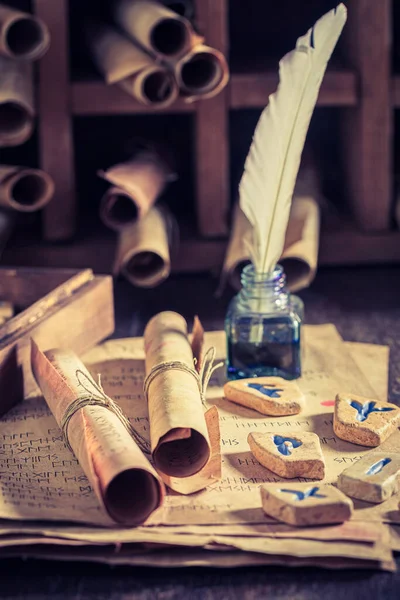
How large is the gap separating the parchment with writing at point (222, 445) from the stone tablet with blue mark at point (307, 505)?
Result: 0.02 m

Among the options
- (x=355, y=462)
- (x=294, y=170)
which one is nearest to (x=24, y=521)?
(x=355, y=462)

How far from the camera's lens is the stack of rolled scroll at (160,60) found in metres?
1.77

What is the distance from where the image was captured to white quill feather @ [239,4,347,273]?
1338 mm

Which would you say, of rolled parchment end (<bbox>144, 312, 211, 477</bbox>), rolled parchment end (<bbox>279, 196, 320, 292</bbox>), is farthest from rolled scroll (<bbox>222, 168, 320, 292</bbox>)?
rolled parchment end (<bbox>144, 312, 211, 477</bbox>)

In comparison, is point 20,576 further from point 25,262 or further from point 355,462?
point 25,262

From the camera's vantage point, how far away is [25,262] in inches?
77.6

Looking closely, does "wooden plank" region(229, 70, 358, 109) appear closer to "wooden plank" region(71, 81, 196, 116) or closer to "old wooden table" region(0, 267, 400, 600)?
"wooden plank" region(71, 81, 196, 116)

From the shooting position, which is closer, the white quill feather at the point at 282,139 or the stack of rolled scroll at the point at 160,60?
the white quill feather at the point at 282,139

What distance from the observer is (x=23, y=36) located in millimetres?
1853

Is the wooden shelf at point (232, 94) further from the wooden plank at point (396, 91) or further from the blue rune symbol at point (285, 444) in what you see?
the blue rune symbol at point (285, 444)

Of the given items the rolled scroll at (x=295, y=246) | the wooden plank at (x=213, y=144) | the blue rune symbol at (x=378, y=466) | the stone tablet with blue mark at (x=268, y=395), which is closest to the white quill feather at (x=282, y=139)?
the stone tablet with blue mark at (x=268, y=395)

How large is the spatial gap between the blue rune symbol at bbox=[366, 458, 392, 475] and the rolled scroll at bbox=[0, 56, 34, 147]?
1.02 meters

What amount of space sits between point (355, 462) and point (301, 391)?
0.85 feet

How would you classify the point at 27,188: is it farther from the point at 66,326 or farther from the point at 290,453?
the point at 290,453
